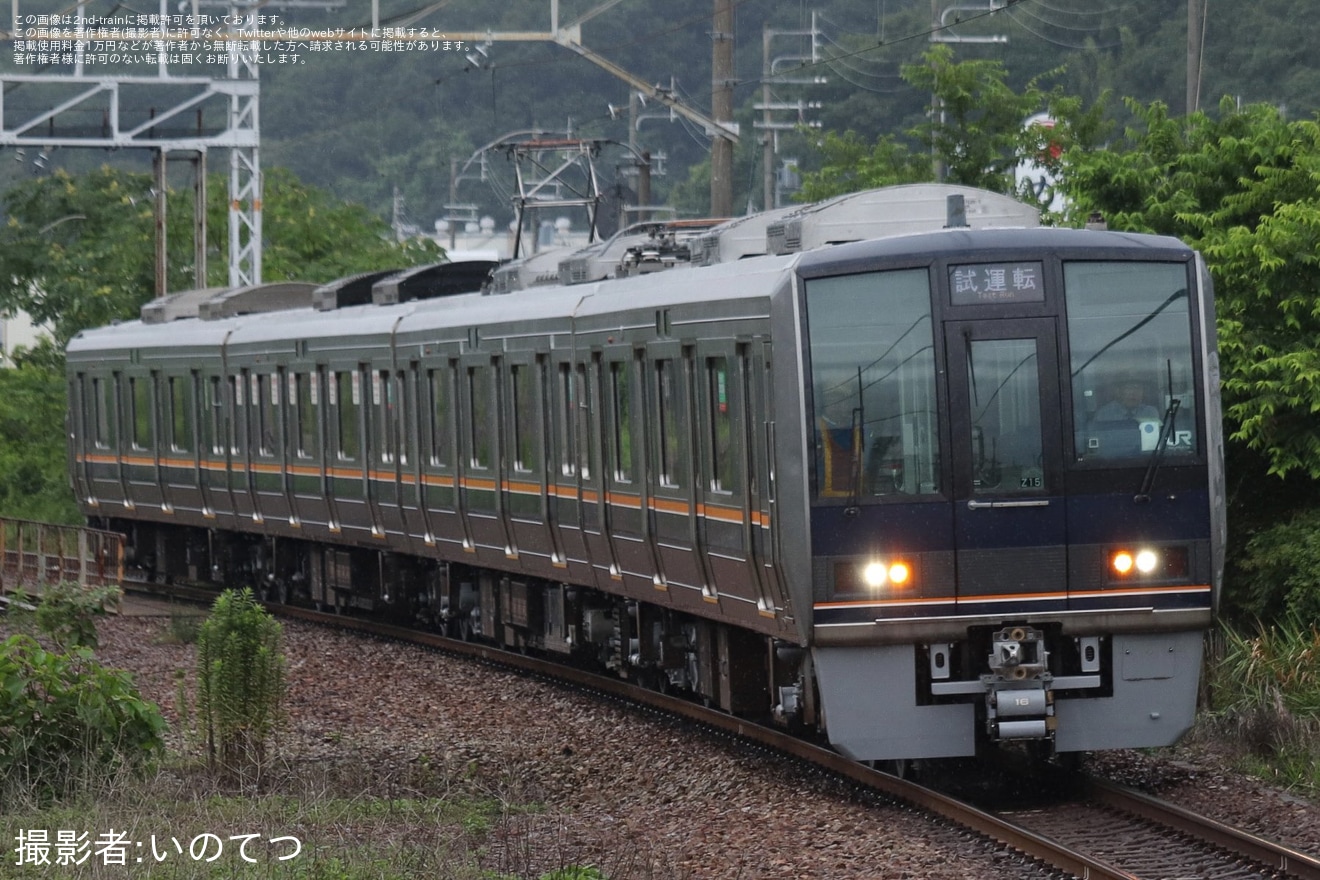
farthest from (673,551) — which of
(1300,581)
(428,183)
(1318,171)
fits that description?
(428,183)

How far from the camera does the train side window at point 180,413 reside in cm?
2375

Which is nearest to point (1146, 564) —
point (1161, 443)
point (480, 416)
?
point (1161, 443)

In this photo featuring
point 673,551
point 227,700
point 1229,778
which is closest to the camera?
point 1229,778

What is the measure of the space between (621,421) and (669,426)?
3.16ft

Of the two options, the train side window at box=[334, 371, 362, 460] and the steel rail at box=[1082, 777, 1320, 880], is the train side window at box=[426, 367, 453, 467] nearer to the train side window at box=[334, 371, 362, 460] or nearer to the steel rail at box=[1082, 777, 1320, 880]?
the train side window at box=[334, 371, 362, 460]

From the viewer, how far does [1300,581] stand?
13430 mm

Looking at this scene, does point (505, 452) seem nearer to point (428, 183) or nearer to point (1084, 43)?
point (1084, 43)

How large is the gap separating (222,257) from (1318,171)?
28857 mm

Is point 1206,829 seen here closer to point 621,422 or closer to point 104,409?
point 621,422

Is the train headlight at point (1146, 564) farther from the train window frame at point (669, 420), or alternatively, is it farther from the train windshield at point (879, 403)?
the train window frame at point (669, 420)

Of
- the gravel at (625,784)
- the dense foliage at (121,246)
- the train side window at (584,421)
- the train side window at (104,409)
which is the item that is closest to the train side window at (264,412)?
the train side window at (104,409)

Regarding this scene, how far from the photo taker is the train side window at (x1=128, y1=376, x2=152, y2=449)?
24797 millimetres

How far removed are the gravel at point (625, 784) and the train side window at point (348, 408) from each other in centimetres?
335


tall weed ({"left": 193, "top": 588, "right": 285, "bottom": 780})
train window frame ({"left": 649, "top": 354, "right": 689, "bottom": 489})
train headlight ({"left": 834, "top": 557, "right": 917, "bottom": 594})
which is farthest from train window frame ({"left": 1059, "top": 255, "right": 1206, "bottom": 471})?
tall weed ({"left": 193, "top": 588, "right": 285, "bottom": 780})
